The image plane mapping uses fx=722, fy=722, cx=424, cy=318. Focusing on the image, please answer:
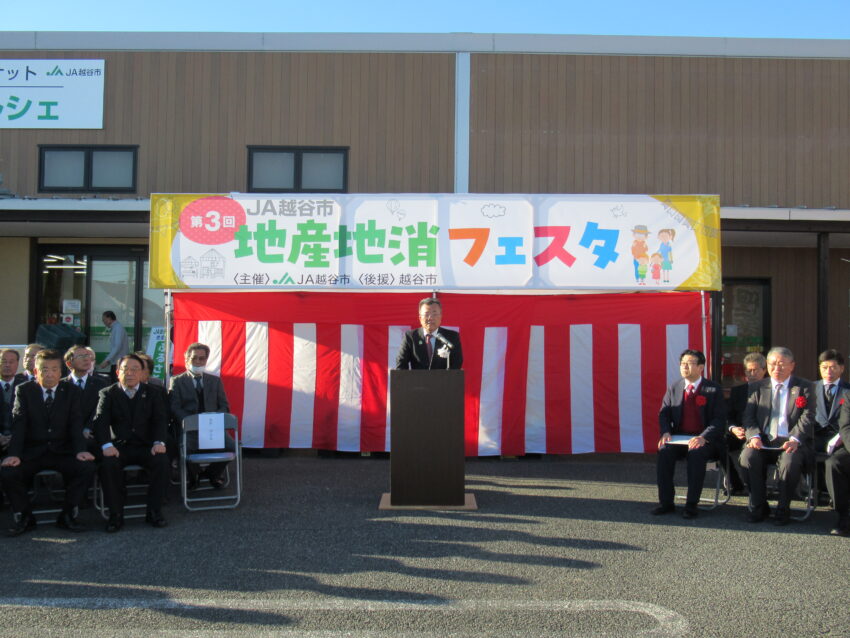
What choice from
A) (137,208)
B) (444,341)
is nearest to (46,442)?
(444,341)

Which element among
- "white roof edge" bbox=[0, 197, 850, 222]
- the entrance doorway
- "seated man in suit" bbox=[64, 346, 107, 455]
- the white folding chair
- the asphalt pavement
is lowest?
the asphalt pavement

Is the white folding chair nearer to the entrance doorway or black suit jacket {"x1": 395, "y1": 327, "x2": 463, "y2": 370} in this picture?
black suit jacket {"x1": 395, "y1": 327, "x2": 463, "y2": 370}

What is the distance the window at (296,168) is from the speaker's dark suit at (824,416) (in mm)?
6990

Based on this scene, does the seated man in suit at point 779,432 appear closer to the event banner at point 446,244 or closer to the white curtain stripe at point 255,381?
the event banner at point 446,244

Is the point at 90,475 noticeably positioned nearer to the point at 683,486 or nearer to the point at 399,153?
the point at 683,486

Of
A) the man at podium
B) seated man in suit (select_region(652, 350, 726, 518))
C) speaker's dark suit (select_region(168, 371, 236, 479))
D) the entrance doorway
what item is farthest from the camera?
the entrance doorway

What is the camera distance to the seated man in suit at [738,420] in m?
6.13

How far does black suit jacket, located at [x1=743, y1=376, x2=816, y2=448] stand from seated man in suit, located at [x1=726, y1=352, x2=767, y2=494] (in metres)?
0.12

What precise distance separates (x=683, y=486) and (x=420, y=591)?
371 cm

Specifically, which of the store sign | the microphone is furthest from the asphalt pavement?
the store sign

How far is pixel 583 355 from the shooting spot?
802cm

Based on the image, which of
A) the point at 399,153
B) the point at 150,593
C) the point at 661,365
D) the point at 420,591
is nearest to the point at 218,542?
the point at 150,593

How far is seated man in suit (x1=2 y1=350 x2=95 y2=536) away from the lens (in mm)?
5430

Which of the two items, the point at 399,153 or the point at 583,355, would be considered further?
the point at 399,153
